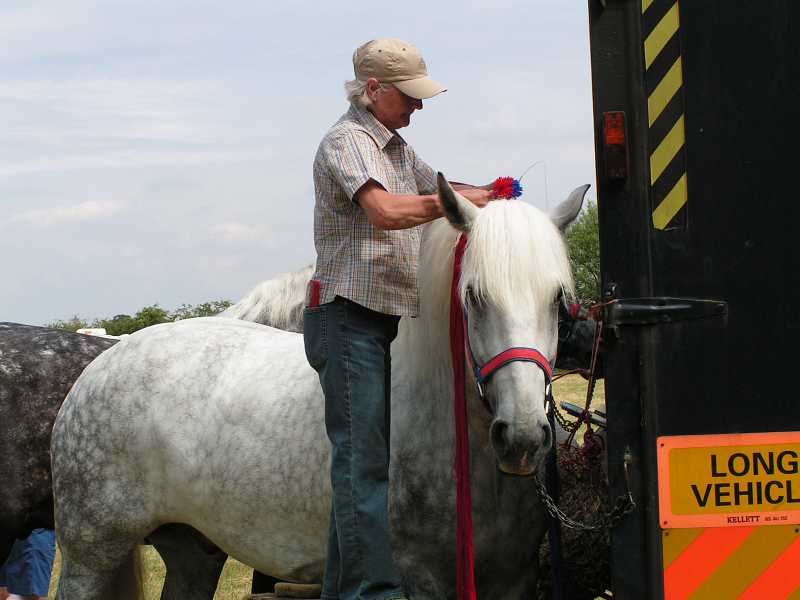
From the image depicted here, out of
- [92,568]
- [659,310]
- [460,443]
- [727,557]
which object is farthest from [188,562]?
[659,310]

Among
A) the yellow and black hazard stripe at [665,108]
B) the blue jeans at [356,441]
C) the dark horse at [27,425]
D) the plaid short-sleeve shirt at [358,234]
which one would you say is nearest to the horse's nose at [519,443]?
the blue jeans at [356,441]

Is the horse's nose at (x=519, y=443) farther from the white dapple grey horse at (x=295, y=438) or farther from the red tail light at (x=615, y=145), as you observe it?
the red tail light at (x=615, y=145)

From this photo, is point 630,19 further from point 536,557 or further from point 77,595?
point 77,595

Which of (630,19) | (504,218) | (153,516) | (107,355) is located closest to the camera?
(630,19)

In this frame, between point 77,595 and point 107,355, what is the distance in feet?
3.52

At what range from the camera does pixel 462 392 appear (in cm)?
346

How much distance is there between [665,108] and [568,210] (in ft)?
3.33

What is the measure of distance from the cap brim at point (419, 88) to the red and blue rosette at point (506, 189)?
0.37 meters

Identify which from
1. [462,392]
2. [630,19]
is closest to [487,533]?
[462,392]

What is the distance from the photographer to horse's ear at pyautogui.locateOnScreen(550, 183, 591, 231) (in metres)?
3.51

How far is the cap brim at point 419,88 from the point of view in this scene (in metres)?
3.51

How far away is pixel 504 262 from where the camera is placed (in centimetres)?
322

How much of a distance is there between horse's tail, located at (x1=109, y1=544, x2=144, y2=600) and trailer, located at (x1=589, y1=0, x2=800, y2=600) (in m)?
2.90

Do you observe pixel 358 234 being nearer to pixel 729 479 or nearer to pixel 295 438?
pixel 295 438
